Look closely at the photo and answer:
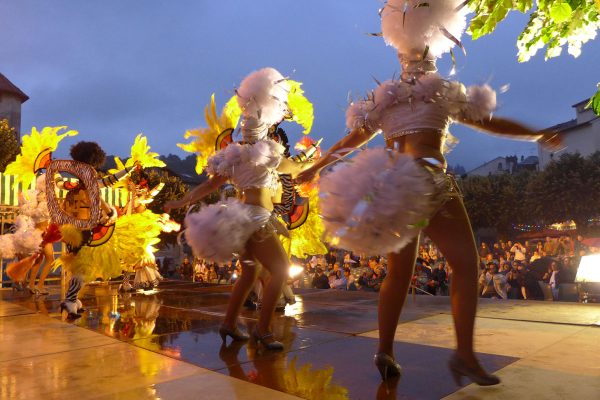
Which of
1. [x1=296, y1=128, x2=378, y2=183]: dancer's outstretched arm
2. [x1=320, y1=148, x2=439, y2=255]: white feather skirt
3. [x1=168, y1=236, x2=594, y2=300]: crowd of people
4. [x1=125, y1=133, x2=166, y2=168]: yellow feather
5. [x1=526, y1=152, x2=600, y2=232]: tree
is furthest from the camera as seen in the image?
[x1=526, y1=152, x2=600, y2=232]: tree

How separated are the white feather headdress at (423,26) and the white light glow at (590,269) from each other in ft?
14.9

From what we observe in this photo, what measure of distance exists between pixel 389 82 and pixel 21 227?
786 centimetres

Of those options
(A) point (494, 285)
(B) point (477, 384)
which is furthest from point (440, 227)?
(A) point (494, 285)

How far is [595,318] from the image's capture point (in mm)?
4332

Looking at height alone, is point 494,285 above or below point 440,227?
below

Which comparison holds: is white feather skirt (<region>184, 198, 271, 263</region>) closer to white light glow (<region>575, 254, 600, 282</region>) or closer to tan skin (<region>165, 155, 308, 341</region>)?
tan skin (<region>165, 155, 308, 341</region>)

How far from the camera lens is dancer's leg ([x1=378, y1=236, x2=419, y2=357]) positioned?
2.40 metres

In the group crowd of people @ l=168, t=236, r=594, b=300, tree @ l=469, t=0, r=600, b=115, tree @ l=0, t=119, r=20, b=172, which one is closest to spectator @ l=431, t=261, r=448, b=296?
crowd of people @ l=168, t=236, r=594, b=300

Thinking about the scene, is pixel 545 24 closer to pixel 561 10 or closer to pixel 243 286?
pixel 561 10

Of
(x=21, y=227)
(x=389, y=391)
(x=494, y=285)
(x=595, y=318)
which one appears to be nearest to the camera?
(x=389, y=391)

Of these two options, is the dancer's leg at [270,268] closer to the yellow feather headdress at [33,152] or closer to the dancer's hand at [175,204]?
the dancer's hand at [175,204]

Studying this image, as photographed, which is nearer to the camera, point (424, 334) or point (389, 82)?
point (389, 82)

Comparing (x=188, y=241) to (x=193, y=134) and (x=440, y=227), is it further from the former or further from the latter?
(x=440, y=227)

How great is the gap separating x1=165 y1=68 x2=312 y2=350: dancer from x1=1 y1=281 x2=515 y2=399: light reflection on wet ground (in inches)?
13.5
